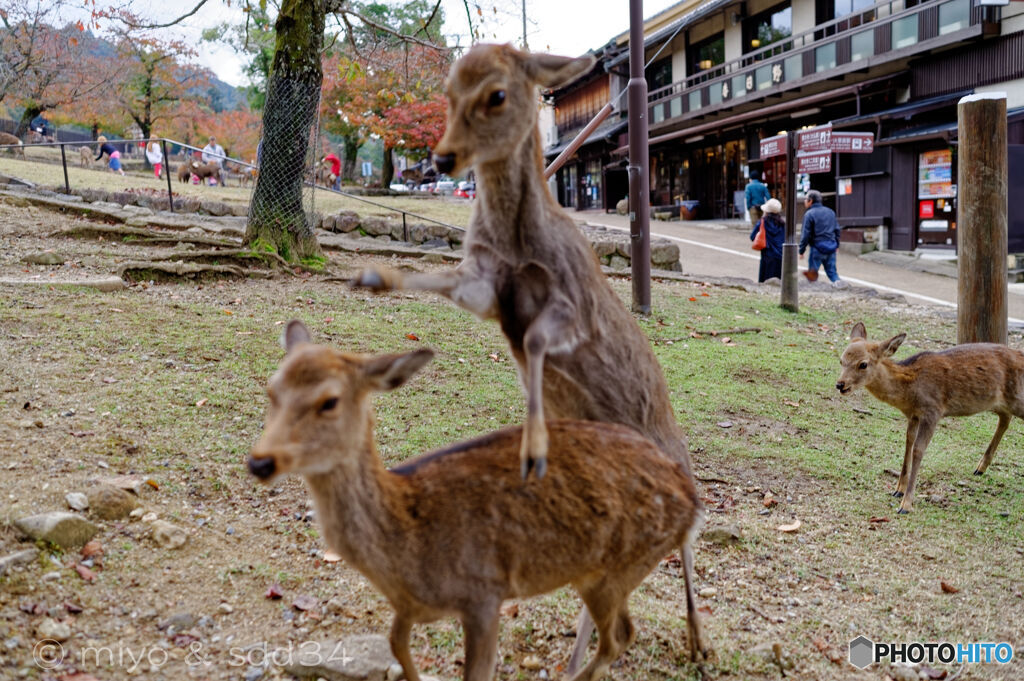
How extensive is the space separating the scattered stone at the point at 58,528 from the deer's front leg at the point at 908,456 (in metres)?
5.34

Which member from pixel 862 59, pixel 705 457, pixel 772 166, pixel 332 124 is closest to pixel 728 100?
pixel 772 166

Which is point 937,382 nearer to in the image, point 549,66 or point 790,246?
point 549,66

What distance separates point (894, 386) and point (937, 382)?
1.12 feet

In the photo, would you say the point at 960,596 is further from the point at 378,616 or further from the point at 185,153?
the point at 185,153

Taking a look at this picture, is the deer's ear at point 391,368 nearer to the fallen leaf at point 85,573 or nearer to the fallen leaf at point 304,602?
the fallen leaf at point 304,602

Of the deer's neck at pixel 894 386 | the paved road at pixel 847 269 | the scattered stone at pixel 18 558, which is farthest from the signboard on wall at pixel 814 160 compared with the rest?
the scattered stone at pixel 18 558

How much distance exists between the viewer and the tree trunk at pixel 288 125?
11.1 meters

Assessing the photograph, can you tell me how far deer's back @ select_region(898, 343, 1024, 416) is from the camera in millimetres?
6637

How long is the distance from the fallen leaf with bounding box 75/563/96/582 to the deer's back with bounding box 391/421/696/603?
202cm

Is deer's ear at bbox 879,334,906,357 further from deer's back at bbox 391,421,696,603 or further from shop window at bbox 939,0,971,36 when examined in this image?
shop window at bbox 939,0,971,36

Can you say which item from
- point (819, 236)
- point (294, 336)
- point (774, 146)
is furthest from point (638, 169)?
point (294, 336)

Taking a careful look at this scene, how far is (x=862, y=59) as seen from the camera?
22766 millimetres

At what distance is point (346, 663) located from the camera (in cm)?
331

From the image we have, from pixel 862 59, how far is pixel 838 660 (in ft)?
73.7
